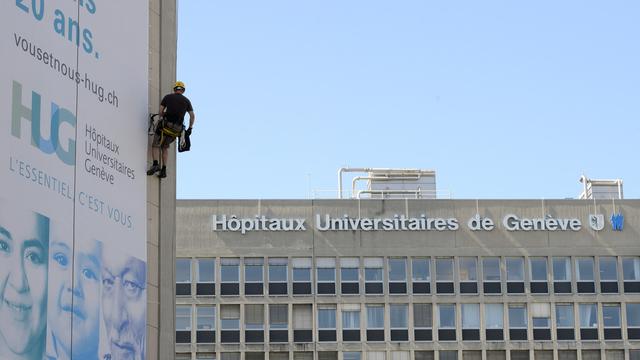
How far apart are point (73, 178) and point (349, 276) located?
57150 mm

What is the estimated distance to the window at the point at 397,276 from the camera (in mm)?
77312

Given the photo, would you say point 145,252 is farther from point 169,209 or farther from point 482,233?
point 482,233

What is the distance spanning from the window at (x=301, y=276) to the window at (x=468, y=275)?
7.59 metres

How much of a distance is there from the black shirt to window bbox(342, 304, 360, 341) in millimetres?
54298

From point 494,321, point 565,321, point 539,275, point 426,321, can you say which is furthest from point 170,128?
point 565,321

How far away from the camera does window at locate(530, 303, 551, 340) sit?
77312 mm

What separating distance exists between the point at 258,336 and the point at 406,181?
39.4 feet

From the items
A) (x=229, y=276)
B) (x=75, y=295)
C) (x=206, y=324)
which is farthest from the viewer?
(x=229, y=276)

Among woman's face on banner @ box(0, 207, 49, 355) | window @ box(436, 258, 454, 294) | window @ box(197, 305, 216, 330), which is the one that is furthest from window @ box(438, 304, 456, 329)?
woman's face on banner @ box(0, 207, 49, 355)

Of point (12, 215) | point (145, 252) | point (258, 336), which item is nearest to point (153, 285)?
point (145, 252)

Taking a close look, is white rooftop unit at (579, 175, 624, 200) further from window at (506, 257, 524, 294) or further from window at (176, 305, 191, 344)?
window at (176, 305, 191, 344)

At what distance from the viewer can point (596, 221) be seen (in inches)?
3100

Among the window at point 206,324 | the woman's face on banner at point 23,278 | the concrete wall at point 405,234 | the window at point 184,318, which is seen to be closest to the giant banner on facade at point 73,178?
the woman's face on banner at point 23,278

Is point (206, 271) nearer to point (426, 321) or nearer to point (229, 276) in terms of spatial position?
point (229, 276)
